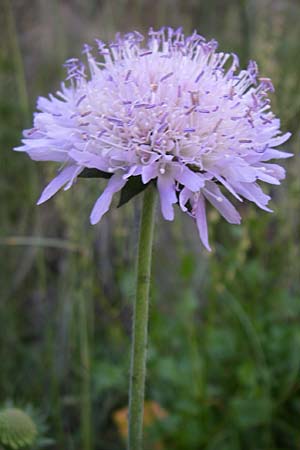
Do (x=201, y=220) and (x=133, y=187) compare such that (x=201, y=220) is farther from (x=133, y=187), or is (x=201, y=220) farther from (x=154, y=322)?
(x=154, y=322)

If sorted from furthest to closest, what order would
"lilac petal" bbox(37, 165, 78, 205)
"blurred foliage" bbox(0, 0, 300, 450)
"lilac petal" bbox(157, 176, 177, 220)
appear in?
1. "blurred foliage" bbox(0, 0, 300, 450)
2. "lilac petal" bbox(37, 165, 78, 205)
3. "lilac petal" bbox(157, 176, 177, 220)

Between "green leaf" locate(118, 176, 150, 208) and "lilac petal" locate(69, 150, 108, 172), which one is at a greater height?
"lilac petal" locate(69, 150, 108, 172)

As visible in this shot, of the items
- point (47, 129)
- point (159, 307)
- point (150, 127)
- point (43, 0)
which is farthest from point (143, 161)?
point (43, 0)

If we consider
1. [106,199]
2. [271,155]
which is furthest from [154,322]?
[106,199]

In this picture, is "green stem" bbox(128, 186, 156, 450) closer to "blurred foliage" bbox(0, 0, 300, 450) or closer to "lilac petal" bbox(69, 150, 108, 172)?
"lilac petal" bbox(69, 150, 108, 172)

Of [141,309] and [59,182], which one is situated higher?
[59,182]

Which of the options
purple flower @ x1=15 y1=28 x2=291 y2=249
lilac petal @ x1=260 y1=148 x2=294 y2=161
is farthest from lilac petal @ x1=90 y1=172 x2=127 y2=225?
lilac petal @ x1=260 y1=148 x2=294 y2=161

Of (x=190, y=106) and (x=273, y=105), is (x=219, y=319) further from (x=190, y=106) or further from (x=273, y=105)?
(x=190, y=106)
